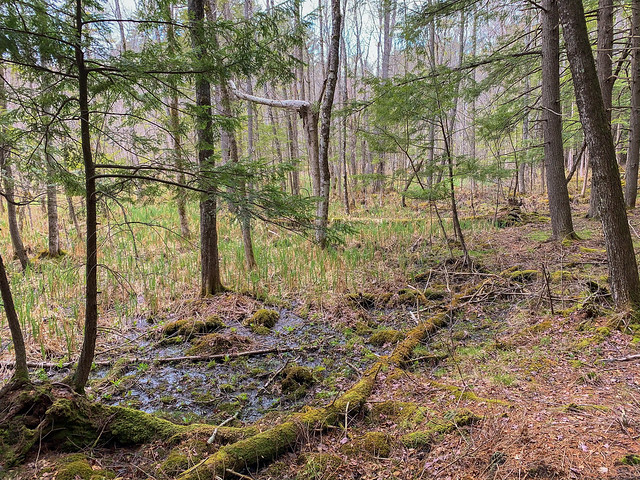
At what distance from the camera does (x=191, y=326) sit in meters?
4.88

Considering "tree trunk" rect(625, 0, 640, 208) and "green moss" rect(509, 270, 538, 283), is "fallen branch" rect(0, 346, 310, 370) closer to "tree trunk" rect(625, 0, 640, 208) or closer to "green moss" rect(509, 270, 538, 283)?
"green moss" rect(509, 270, 538, 283)

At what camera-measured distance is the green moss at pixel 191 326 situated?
15.8ft

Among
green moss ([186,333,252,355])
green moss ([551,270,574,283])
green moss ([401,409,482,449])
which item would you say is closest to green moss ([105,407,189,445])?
green moss ([186,333,252,355])

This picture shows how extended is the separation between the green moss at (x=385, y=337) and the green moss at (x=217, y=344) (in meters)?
1.67

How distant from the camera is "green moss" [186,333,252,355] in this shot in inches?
171

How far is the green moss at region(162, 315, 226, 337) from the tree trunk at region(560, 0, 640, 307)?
4882 mm

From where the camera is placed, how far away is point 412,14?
6398mm

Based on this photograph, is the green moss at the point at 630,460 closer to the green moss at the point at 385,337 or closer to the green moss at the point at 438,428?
the green moss at the point at 438,428

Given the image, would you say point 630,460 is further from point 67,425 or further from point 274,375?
point 67,425

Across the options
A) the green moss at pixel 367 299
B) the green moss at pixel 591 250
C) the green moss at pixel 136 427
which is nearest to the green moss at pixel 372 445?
the green moss at pixel 136 427

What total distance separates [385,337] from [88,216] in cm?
351

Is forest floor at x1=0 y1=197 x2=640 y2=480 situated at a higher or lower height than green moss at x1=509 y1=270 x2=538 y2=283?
lower

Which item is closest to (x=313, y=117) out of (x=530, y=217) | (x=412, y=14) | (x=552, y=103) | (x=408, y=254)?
(x=412, y=14)

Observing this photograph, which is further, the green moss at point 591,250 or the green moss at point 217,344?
the green moss at point 591,250
